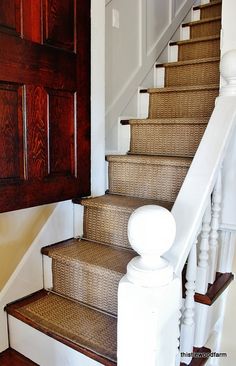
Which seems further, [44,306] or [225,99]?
[44,306]

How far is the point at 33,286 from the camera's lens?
159cm

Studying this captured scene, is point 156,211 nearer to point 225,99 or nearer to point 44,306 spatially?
point 225,99

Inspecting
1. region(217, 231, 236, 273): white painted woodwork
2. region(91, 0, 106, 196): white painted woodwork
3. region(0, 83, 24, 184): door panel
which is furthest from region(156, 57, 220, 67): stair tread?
region(0, 83, 24, 184): door panel

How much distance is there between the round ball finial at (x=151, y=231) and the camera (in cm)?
84

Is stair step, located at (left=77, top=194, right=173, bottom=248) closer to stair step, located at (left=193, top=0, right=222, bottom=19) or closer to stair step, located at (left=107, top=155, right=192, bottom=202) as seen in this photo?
stair step, located at (left=107, top=155, right=192, bottom=202)

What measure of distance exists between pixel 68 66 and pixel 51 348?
1.19m

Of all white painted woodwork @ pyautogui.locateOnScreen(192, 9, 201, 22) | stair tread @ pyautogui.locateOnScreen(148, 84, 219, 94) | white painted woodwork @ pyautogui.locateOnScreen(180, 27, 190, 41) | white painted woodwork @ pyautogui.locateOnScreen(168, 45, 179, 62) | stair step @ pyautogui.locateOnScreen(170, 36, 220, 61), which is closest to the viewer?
stair tread @ pyautogui.locateOnScreen(148, 84, 219, 94)

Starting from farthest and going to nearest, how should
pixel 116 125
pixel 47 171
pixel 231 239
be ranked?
pixel 116 125 < pixel 231 239 < pixel 47 171

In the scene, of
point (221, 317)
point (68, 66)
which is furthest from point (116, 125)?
point (221, 317)

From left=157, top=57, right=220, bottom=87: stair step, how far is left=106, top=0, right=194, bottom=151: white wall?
17 centimetres

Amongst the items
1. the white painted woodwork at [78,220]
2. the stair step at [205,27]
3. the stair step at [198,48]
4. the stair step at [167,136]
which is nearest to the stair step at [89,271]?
the white painted woodwork at [78,220]

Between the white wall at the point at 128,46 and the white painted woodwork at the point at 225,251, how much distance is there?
928 millimetres

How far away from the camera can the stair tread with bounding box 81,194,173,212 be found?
161 cm

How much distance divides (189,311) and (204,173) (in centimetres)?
50
